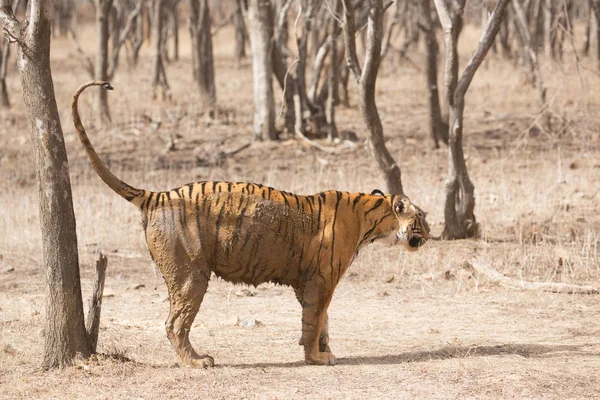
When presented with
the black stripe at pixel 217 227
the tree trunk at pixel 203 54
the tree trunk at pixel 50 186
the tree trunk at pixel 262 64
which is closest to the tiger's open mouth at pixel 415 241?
the black stripe at pixel 217 227

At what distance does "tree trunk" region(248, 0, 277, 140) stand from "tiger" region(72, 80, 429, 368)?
1051 centimetres

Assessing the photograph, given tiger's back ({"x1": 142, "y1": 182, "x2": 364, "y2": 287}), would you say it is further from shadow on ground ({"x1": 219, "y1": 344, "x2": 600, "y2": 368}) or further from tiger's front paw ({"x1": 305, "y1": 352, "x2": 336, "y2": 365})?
shadow on ground ({"x1": 219, "y1": 344, "x2": 600, "y2": 368})

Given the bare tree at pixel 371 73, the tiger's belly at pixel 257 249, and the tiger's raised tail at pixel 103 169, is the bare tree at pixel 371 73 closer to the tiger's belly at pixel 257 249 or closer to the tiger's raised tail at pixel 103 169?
the tiger's belly at pixel 257 249

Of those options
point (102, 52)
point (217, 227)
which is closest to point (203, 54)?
point (102, 52)

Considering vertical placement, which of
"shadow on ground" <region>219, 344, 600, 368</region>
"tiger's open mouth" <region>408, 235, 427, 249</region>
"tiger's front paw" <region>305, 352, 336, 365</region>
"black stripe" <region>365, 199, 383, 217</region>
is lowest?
"shadow on ground" <region>219, 344, 600, 368</region>

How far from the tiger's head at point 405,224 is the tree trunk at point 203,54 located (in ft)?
46.1

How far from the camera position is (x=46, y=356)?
616 cm

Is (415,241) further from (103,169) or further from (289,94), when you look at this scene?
(289,94)

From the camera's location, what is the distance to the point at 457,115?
1019 centimetres

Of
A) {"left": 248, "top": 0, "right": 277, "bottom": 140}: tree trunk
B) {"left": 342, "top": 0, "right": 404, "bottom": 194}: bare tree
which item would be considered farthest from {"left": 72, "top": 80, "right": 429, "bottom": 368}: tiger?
{"left": 248, "top": 0, "right": 277, "bottom": 140}: tree trunk

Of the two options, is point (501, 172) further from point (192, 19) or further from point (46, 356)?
point (192, 19)

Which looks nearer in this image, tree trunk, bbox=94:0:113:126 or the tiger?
the tiger

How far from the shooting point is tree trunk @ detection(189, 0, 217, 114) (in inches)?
851

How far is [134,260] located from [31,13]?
14.9ft
